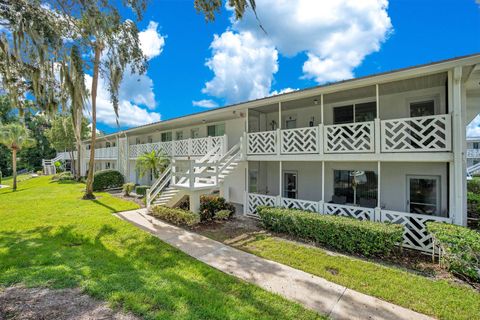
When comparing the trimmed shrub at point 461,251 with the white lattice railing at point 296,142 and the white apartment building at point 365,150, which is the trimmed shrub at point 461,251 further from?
the white lattice railing at point 296,142

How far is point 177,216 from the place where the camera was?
9.07 metres

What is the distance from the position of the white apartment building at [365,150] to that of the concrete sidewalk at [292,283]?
283 cm

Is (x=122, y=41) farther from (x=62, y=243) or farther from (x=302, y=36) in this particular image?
(x=62, y=243)

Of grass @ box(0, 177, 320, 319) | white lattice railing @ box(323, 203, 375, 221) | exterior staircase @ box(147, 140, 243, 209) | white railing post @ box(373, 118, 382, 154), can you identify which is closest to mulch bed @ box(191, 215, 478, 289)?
white lattice railing @ box(323, 203, 375, 221)

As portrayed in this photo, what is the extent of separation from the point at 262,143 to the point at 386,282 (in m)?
6.95

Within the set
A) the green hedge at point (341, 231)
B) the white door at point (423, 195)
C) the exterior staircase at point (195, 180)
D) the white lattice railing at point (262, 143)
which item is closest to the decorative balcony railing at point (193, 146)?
the exterior staircase at point (195, 180)

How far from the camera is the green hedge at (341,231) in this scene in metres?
5.96

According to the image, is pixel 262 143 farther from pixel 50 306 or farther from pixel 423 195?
pixel 50 306

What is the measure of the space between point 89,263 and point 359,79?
9.40m

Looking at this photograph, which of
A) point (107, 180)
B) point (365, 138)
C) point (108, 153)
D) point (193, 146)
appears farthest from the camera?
point (108, 153)

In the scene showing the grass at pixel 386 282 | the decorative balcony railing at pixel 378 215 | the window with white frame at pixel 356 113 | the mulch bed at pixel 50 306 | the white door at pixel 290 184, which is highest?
the window with white frame at pixel 356 113

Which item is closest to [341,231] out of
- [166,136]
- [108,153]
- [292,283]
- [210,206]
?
[292,283]

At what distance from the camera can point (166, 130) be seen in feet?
62.5

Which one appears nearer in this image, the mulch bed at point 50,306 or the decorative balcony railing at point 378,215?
the mulch bed at point 50,306
